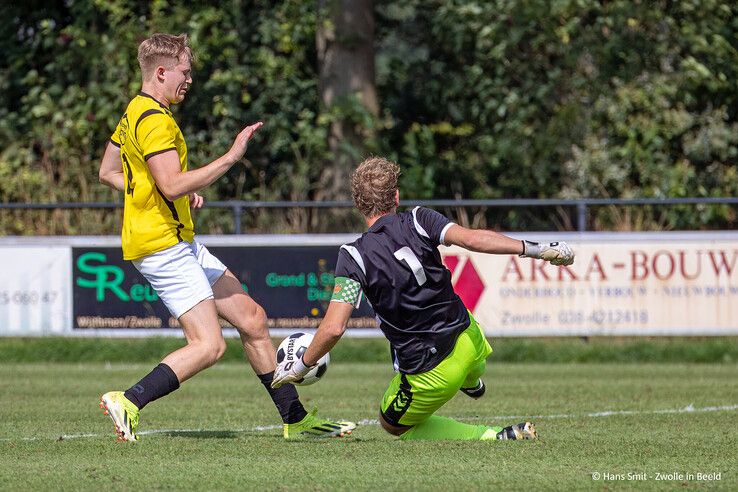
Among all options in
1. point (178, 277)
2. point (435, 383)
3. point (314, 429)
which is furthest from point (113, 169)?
point (435, 383)

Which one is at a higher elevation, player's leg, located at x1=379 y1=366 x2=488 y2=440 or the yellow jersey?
the yellow jersey

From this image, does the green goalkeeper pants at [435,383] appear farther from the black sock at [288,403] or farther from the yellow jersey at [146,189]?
the yellow jersey at [146,189]

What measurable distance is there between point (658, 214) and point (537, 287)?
278 cm

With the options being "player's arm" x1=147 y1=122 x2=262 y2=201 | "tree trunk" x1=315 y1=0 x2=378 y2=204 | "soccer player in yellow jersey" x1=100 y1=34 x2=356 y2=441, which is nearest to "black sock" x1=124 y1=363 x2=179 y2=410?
"soccer player in yellow jersey" x1=100 y1=34 x2=356 y2=441

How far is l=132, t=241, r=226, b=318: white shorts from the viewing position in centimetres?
682

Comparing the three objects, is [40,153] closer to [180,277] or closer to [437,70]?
[437,70]

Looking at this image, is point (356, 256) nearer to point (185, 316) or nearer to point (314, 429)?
point (185, 316)

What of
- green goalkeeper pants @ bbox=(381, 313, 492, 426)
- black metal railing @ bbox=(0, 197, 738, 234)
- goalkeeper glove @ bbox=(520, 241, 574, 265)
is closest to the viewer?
goalkeeper glove @ bbox=(520, 241, 574, 265)

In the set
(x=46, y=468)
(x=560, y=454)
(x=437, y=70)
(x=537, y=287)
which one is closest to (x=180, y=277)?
(x=46, y=468)

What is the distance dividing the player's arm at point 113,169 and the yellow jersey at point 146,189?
286 millimetres

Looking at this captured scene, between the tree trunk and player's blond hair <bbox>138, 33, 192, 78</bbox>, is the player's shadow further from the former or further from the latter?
the tree trunk

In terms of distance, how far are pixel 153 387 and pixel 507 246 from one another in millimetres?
1914

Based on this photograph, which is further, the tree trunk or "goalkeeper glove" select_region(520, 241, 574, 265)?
the tree trunk

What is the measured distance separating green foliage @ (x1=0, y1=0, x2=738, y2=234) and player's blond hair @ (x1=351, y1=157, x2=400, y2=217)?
12.4 m
